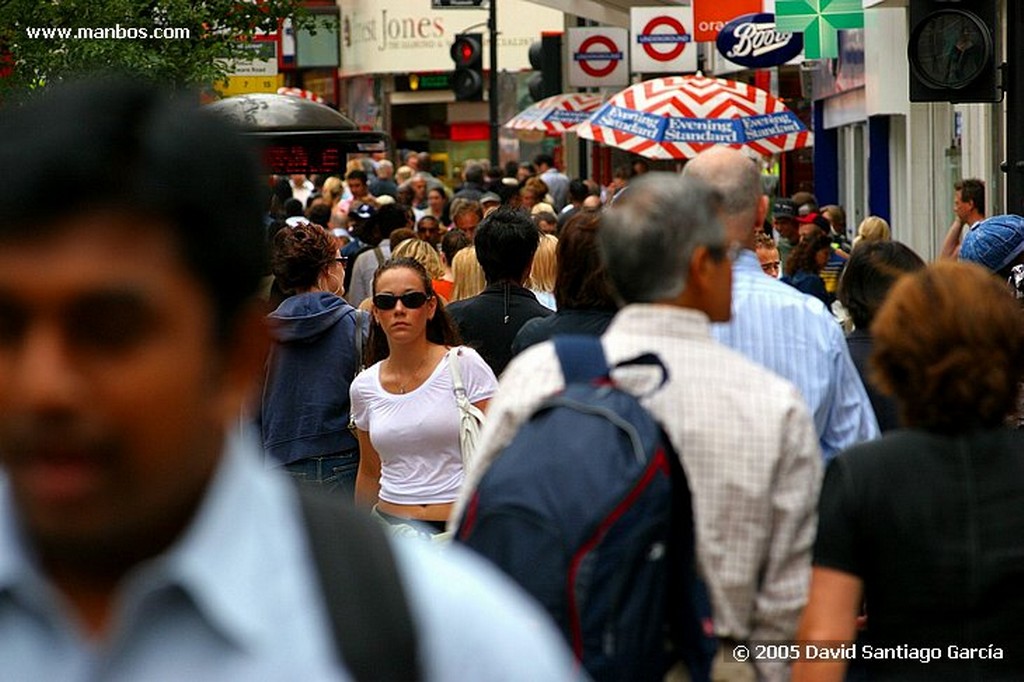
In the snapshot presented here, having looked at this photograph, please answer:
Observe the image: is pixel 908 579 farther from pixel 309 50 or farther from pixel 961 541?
pixel 309 50

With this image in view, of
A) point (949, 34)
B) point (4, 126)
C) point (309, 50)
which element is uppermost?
point (309, 50)

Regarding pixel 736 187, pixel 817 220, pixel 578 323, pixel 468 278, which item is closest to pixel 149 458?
pixel 736 187

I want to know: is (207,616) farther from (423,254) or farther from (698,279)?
(423,254)

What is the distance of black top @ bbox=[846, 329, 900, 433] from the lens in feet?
20.7

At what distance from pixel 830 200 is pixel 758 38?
351 inches

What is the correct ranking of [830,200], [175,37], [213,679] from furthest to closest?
1. [830,200]
2. [175,37]
3. [213,679]

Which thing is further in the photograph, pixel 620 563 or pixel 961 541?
pixel 961 541

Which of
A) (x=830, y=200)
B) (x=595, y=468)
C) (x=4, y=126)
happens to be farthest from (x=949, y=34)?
(x=830, y=200)

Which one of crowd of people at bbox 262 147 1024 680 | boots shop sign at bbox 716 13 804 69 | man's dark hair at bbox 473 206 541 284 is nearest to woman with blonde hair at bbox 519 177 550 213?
boots shop sign at bbox 716 13 804 69

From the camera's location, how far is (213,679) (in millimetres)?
1649

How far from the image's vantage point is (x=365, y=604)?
5.55 feet

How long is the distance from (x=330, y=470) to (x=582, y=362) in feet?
14.5

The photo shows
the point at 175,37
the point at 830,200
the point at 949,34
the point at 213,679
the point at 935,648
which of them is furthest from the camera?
the point at 830,200

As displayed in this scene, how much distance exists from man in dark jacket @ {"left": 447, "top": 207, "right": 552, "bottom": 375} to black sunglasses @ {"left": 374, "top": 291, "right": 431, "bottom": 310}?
1.02 m
